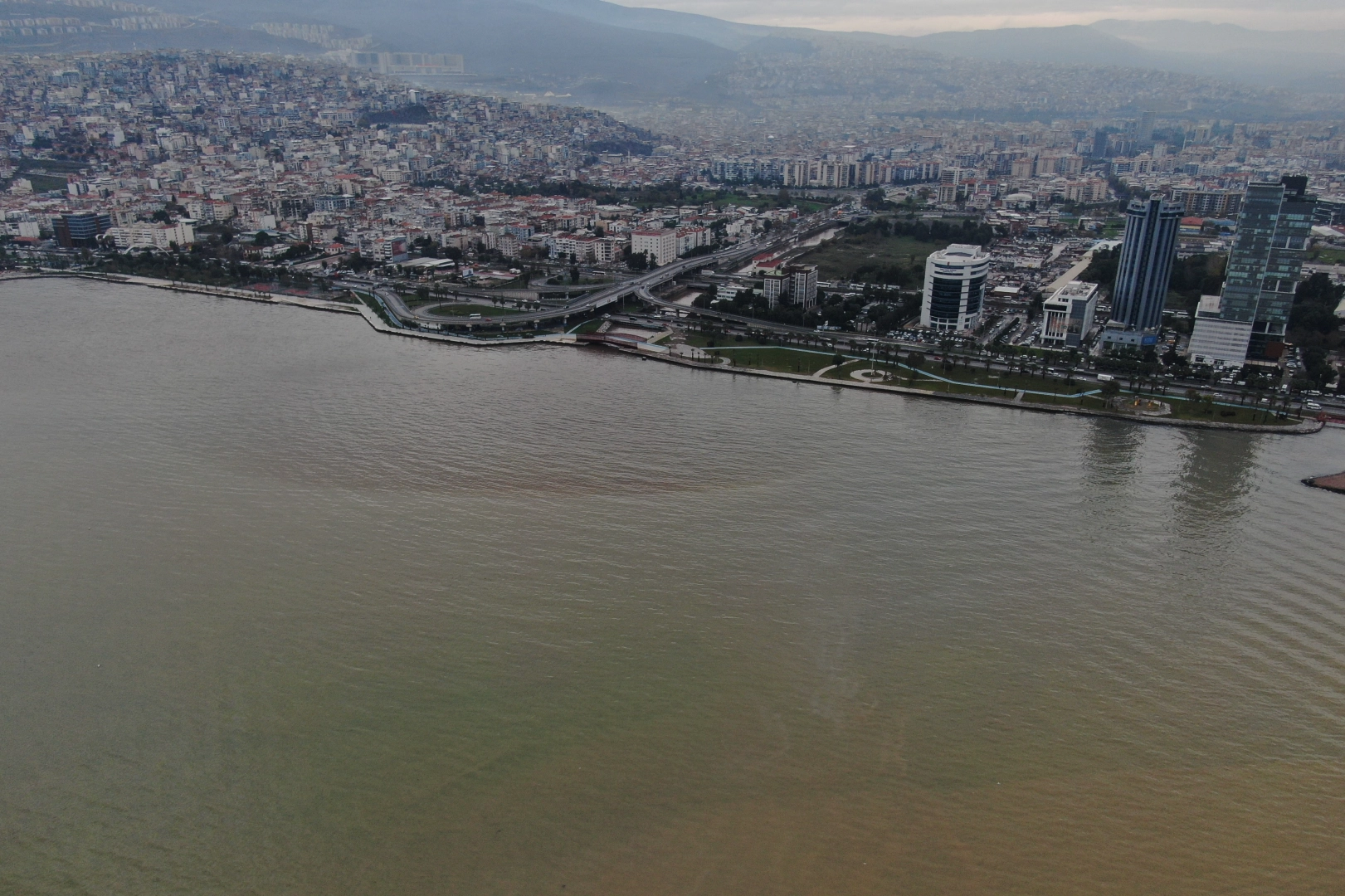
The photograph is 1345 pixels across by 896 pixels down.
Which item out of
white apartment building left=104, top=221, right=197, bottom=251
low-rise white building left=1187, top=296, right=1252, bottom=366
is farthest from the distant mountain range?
low-rise white building left=1187, top=296, right=1252, bottom=366

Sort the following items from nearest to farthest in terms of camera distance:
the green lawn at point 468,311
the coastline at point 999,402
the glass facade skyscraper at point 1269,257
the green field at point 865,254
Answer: the coastline at point 999,402 < the glass facade skyscraper at point 1269,257 < the green lawn at point 468,311 < the green field at point 865,254

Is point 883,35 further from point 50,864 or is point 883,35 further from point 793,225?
point 50,864

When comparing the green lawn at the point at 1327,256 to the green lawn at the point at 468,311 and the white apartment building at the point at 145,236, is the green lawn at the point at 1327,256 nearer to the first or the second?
the green lawn at the point at 468,311

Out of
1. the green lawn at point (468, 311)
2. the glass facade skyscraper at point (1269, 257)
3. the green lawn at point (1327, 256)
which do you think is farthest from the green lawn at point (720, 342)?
the green lawn at point (1327, 256)

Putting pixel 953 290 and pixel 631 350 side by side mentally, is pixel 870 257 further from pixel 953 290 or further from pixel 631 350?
pixel 631 350

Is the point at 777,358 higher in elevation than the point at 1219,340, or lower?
lower

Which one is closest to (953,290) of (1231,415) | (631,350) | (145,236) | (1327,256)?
(1231,415)
